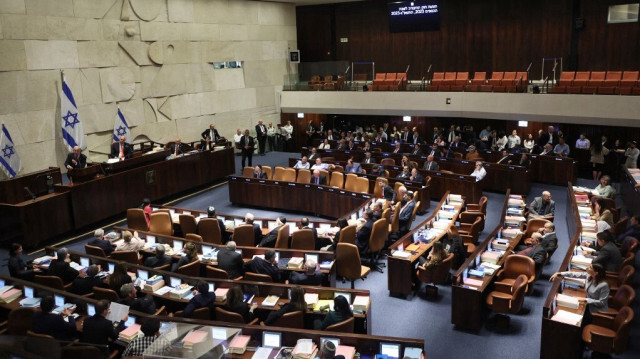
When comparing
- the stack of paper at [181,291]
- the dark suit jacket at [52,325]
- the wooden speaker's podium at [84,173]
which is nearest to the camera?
the dark suit jacket at [52,325]

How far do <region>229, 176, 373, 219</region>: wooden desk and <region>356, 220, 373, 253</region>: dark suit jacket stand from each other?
217cm

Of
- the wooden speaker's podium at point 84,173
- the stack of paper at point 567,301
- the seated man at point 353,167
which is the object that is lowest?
the stack of paper at point 567,301

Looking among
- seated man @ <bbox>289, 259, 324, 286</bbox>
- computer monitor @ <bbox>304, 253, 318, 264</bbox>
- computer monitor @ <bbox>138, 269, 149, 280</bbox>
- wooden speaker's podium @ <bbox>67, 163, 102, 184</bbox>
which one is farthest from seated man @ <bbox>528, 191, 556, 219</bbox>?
wooden speaker's podium @ <bbox>67, 163, 102, 184</bbox>

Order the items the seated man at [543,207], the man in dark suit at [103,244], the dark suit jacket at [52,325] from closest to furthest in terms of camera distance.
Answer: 1. the dark suit jacket at [52,325]
2. the man in dark suit at [103,244]
3. the seated man at [543,207]

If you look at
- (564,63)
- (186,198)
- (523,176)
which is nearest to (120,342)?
(186,198)

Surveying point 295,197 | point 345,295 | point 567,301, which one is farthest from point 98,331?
point 295,197

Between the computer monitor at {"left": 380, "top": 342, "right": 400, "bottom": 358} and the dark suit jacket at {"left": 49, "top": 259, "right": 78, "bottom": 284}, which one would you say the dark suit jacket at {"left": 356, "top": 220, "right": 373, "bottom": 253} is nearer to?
the computer monitor at {"left": 380, "top": 342, "right": 400, "bottom": 358}

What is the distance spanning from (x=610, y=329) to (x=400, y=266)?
2.91 metres

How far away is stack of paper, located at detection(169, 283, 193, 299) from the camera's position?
21.8 ft

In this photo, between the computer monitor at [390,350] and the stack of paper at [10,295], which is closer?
the computer monitor at [390,350]

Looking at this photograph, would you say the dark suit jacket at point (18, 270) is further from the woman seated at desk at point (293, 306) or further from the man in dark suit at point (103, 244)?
the woman seated at desk at point (293, 306)

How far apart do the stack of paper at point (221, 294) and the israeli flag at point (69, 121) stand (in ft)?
31.5

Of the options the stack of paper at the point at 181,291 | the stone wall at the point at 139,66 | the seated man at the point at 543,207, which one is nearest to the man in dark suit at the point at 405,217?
the seated man at the point at 543,207

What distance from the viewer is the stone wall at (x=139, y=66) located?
1314 centimetres
